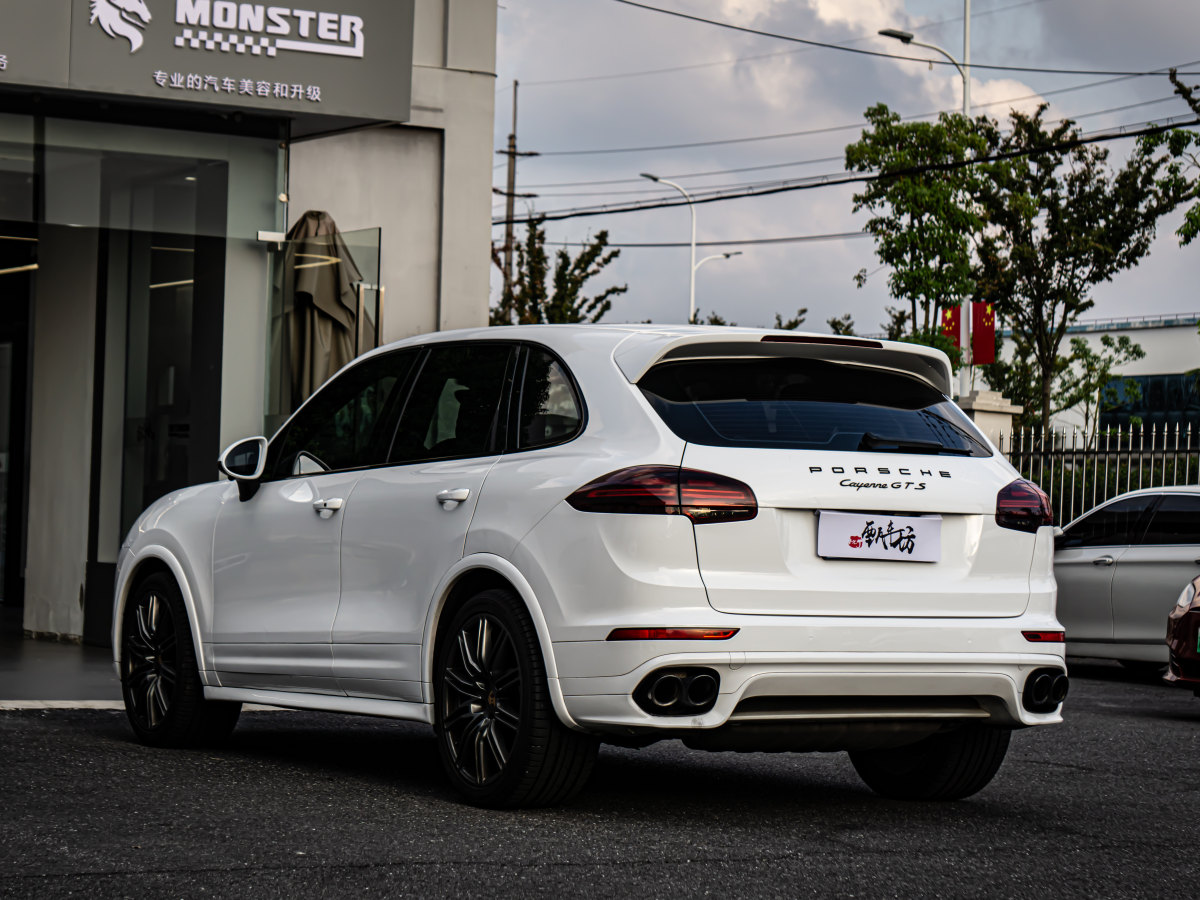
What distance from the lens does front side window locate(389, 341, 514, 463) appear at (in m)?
6.08

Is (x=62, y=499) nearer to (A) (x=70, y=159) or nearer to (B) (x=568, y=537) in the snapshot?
(A) (x=70, y=159)

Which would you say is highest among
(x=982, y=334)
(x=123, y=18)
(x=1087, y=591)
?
(x=123, y=18)

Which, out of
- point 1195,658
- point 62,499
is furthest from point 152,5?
point 1195,658

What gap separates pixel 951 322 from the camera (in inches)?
1111

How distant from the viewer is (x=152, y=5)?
10.9m

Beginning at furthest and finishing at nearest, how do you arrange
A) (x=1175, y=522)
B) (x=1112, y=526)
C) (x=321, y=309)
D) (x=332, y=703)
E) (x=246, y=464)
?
(x=1112, y=526) → (x=1175, y=522) → (x=321, y=309) → (x=246, y=464) → (x=332, y=703)

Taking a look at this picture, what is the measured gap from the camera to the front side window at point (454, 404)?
20.0 ft

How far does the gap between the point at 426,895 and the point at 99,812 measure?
1.66m

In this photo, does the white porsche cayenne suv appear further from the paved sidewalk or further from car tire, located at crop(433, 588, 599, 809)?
the paved sidewalk

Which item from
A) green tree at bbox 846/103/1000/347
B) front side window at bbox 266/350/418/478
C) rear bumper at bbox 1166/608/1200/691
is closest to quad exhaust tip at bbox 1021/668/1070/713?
front side window at bbox 266/350/418/478

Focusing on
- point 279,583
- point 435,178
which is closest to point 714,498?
point 279,583

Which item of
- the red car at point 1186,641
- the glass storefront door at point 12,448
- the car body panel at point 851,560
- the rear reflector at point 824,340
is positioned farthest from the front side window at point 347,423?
the glass storefront door at point 12,448

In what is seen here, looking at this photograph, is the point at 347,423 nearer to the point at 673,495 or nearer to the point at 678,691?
the point at 673,495

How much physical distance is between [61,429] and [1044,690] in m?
9.75
